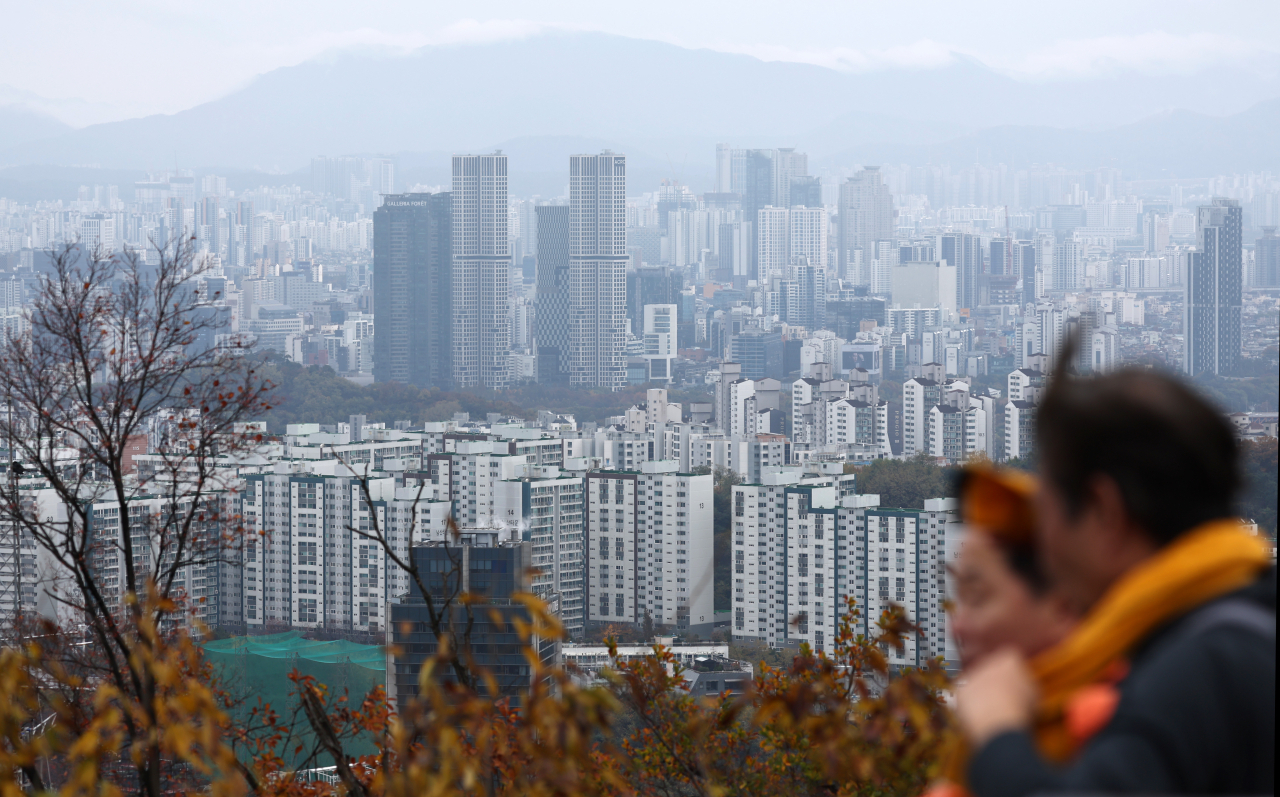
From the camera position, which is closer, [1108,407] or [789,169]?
[1108,407]

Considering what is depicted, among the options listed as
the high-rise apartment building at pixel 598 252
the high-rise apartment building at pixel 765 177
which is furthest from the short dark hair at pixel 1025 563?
the high-rise apartment building at pixel 765 177

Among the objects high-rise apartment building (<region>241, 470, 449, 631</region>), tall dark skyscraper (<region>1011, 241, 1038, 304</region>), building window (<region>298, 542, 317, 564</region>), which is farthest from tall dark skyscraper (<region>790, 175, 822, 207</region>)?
building window (<region>298, 542, 317, 564</region>)

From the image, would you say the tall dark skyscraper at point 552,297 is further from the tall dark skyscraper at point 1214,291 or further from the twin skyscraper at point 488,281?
the tall dark skyscraper at point 1214,291

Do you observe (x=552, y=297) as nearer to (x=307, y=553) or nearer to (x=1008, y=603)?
(x=307, y=553)

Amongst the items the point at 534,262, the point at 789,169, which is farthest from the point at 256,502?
the point at 789,169

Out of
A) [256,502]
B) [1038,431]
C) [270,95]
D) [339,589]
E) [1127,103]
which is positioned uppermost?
[270,95]

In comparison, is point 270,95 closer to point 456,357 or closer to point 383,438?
point 456,357


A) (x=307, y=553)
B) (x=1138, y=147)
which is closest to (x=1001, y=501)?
(x=307, y=553)
